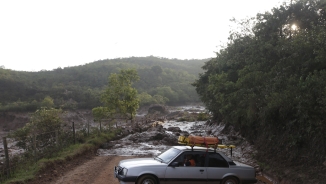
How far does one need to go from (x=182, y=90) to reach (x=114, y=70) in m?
28.8

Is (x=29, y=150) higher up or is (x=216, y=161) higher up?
(x=216, y=161)

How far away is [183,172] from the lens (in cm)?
980

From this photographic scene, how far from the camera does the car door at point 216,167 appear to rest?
10047 millimetres

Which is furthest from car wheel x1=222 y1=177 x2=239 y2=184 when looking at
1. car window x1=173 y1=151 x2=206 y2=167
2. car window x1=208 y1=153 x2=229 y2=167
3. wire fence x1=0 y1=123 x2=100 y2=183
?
wire fence x1=0 y1=123 x2=100 y2=183

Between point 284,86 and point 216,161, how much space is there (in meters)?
7.26

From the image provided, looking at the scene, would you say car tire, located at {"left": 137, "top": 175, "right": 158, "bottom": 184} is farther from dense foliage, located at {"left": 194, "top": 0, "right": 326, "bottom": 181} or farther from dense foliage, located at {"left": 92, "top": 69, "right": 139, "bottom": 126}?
dense foliage, located at {"left": 92, "top": 69, "right": 139, "bottom": 126}

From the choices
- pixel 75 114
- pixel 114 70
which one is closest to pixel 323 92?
pixel 75 114

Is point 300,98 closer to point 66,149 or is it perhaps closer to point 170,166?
point 170,166

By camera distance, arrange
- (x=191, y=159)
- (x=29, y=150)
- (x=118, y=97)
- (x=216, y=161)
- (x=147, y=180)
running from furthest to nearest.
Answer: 1. (x=118, y=97)
2. (x=29, y=150)
3. (x=216, y=161)
4. (x=191, y=159)
5. (x=147, y=180)

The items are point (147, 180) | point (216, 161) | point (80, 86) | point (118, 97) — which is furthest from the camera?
point (80, 86)

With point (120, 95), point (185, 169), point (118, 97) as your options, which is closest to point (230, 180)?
point (185, 169)

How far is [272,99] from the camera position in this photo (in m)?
14.9

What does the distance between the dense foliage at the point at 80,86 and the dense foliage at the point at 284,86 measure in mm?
21390

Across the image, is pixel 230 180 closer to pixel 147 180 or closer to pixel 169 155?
pixel 169 155
